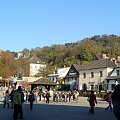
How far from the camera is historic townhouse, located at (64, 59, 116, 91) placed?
7725 centimetres

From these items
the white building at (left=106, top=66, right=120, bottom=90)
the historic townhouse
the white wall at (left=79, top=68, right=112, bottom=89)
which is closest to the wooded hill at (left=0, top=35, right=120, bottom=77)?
the historic townhouse

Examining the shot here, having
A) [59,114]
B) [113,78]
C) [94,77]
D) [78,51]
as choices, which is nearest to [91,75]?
[94,77]

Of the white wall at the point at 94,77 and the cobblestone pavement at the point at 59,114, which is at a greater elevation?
the white wall at the point at 94,77

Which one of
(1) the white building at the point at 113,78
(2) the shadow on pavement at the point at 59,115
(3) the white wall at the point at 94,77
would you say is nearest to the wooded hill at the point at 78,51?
(3) the white wall at the point at 94,77

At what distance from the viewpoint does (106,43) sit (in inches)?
6934

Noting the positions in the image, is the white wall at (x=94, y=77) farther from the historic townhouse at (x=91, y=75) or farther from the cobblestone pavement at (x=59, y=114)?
the cobblestone pavement at (x=59, y=114)

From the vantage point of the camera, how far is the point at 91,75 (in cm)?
8100

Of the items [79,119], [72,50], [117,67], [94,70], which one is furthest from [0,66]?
[79,119]

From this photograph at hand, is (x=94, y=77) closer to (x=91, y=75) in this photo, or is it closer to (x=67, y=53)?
(x=91, y=75)

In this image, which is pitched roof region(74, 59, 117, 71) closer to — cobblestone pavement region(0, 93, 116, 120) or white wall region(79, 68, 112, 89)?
white wall region(79, 68, 112, 89)

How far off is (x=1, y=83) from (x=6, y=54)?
1180cm

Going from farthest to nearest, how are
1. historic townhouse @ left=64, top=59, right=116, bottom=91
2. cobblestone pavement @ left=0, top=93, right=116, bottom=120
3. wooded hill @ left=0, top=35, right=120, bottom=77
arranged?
Answer: wooded hill @ left=0, top=35, right=120, bottom=77 < historic townhouse @ left=64, top=59, right=116, bottom=91 < cobblestone pavement @ left=0, top=93, right=116, bottom=120

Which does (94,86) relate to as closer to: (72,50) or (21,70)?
(21,70)

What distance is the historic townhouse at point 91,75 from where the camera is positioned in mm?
77250
